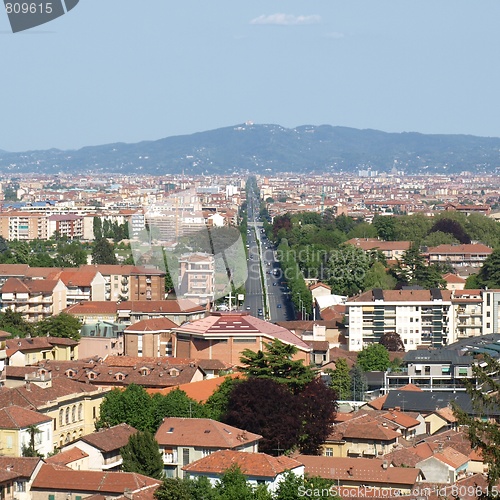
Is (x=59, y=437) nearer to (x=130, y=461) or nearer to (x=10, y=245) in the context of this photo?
(x=130, y=461)

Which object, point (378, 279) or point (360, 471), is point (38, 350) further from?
point (378, 279)

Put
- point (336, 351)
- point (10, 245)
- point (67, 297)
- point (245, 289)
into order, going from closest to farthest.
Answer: point (336, 351)
point (67, 297)
point (245, 289)
point (10, 245)

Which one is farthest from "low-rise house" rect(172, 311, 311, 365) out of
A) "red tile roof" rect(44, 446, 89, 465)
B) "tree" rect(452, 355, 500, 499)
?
"tree" rect(452, 355, 500, 499)

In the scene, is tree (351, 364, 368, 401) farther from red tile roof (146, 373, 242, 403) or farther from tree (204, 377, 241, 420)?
tree (204, 377, 241, 420)

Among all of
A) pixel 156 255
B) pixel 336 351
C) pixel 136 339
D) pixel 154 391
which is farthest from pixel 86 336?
pixel 156 255

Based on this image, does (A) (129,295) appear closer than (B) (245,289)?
Yes

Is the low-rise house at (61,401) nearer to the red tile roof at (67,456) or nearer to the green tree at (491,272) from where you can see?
the red tile roof at (67,456)
